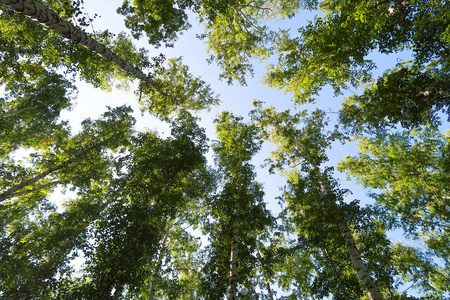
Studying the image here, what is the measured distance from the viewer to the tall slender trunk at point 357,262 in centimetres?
664

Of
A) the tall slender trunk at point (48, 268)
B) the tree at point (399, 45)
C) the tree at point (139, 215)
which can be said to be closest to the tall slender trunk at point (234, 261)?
the tree at point (139, 215)

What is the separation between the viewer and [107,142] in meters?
16.4

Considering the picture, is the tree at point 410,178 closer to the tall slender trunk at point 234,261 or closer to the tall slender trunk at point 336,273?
the tall slender trunk at point 336,273

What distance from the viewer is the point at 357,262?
25.1 ft

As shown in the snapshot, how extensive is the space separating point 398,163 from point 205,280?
1653 centimetres

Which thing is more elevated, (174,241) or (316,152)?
(316,152)

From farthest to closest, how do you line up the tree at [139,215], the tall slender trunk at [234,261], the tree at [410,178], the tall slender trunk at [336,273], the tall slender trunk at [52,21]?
the tree at [410,178], the tall slender trunk at [336,273], the tall slender trunk at [234,261], the tree at [139,215], the tall slender trunk at [52,21]

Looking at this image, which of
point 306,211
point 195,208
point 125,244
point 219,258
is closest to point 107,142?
point 195,208

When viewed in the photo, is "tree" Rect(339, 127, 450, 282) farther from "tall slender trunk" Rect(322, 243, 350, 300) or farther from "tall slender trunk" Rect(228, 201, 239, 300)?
"tall slender trunk" Rect(228, 201, 239, 300)

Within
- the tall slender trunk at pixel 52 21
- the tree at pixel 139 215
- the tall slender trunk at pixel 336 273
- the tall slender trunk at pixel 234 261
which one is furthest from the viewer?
the tall slender trunk at pixel 336 273

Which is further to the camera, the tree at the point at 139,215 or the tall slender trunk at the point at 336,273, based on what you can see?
the tall slender trunk at the point at 336,273

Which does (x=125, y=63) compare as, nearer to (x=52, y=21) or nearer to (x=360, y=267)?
(x=52, y=21)

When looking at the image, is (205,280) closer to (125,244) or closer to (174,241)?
(125,244)

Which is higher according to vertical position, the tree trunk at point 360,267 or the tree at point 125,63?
the tree at point 125,63
